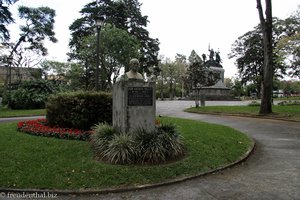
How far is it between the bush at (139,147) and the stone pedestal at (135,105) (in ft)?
1.05

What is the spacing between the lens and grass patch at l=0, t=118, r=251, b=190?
5750 millimetres

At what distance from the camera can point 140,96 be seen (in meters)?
7.81

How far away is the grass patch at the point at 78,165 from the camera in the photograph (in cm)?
575

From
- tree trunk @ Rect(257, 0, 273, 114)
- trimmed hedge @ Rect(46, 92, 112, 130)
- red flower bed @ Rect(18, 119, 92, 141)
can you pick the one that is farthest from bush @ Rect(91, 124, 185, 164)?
tree trunk @ Rect(257, 0, 273, 114)

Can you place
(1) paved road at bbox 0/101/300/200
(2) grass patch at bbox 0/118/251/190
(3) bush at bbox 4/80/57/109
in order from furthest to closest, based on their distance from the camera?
(3) bush at bbox 4/80/57/109 < (2) grass patch at bbox 0/118/251/190 < (1) paved road at bbox 0/101/300/200

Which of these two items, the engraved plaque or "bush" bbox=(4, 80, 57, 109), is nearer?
the engraved plaque

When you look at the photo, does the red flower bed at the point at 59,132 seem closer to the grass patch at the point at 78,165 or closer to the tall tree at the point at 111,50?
the grass patch at the point at 78,165

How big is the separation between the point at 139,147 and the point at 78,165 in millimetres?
1451

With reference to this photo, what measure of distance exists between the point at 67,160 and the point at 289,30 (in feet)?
110

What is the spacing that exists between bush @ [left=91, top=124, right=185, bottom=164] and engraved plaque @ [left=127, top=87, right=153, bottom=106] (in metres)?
0.76

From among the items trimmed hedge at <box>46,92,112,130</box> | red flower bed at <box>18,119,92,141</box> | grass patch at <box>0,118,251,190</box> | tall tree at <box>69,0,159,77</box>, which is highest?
tall tree at <box>69,0,159,77</box>

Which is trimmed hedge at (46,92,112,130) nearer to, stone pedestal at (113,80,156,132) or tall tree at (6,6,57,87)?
stone pedestal at (113,80,156,132)

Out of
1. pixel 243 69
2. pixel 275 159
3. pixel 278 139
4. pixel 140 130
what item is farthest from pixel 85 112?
pixel 243 69

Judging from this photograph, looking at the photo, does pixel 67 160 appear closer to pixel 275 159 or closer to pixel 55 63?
pixel 275 159
